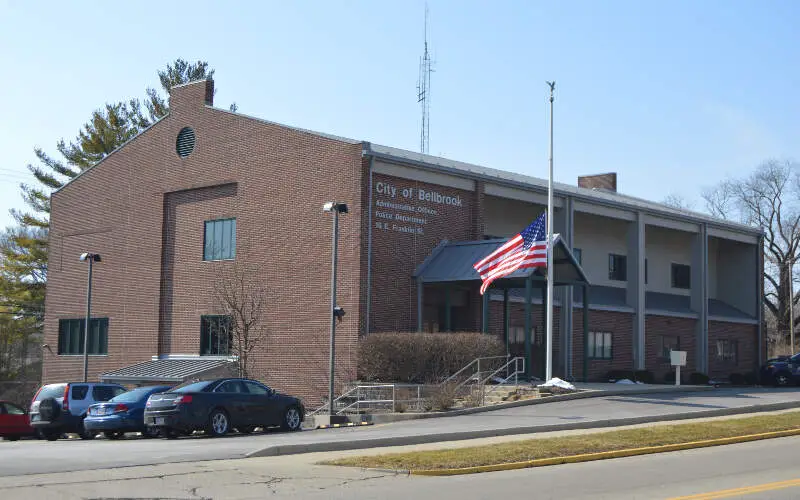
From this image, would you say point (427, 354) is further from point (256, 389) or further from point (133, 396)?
point (133, 396)

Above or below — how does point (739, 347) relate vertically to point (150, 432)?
above

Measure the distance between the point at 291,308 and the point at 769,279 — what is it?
5631 cm

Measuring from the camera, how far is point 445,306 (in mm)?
37438

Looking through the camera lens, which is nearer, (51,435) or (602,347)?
(51,435)

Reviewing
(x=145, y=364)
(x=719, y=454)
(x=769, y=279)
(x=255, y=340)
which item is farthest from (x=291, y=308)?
(x=769, y=279)

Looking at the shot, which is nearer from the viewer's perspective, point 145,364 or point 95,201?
point 145,364

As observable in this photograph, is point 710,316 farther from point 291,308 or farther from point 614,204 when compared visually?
point 291,308

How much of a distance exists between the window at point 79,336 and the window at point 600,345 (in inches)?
854

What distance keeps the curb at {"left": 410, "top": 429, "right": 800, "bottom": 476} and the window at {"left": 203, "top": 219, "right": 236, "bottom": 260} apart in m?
24.0

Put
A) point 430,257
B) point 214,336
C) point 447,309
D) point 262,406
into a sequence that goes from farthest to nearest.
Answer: point 214,336, point 430,257, point 447,309, point 262,406

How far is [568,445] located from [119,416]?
13.3m

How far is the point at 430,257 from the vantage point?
3712 centimetres

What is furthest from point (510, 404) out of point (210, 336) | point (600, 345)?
point (600, 345)

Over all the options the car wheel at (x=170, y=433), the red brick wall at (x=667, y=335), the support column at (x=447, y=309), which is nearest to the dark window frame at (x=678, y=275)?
the red brick wall at (x=667, y=335)
